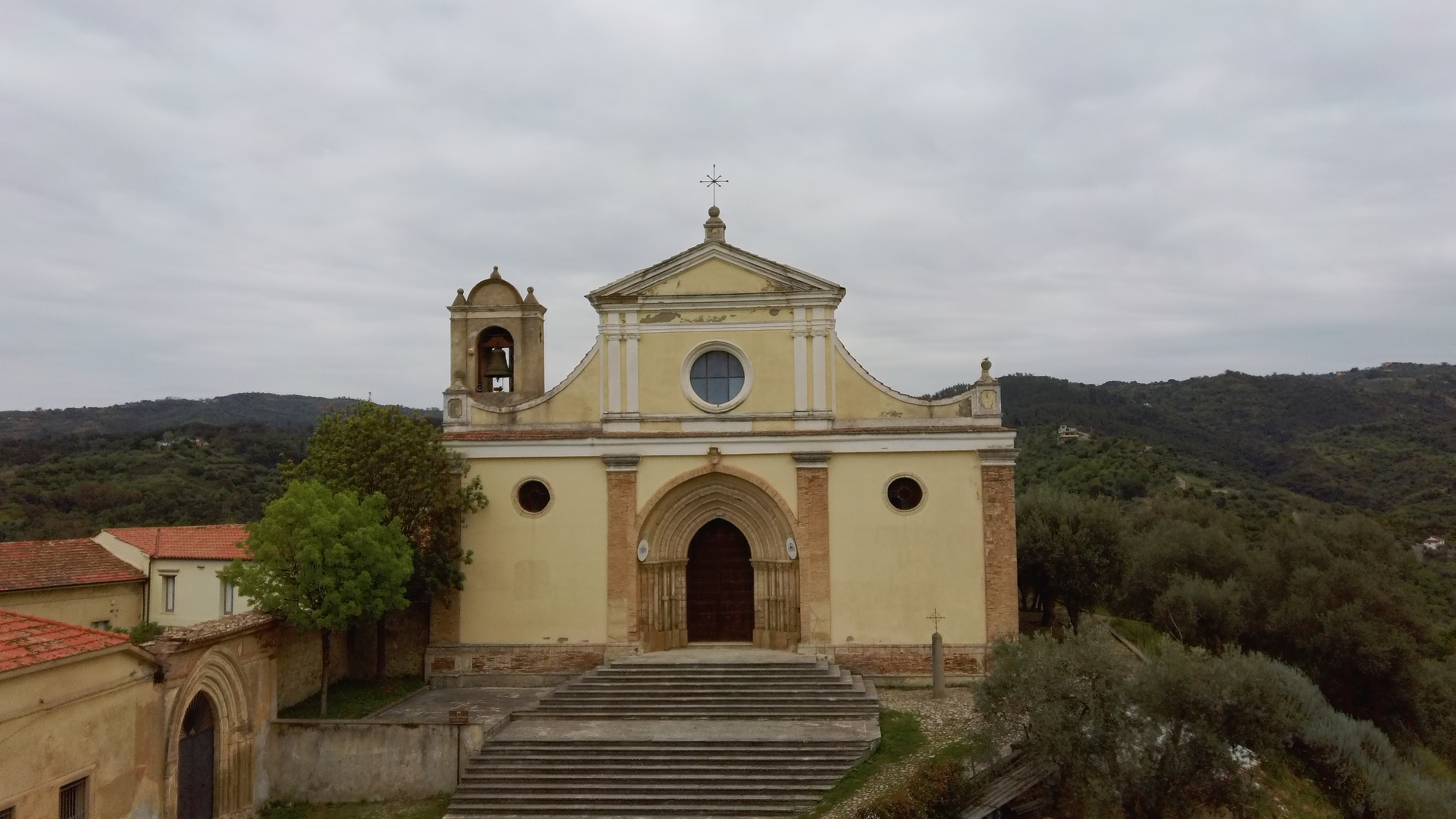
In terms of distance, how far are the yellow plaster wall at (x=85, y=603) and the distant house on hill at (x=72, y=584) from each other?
0.01 metres

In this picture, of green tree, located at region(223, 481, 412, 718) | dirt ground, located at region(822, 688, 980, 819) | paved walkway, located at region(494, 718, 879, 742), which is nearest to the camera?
dirt ground, located at region(822, 688, 980, 819)

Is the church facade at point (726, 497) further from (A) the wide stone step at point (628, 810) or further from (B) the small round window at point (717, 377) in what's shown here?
(A) the wide stone step at point (628, 810)

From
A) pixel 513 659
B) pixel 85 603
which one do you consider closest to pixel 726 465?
pixel 513 659

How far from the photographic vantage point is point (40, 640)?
1132 centimetres

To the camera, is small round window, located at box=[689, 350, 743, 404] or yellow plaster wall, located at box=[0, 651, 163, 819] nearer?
yellow plaster wall, located at box=[0, 651, 163, 819]

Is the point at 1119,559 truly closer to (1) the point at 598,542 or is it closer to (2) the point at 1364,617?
(2) the point at 1364,617

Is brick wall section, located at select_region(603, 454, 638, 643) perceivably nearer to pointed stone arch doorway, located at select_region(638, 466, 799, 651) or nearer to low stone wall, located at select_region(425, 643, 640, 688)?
pointed stone arch doorway, located at select_region(638, 466, 799, 651)

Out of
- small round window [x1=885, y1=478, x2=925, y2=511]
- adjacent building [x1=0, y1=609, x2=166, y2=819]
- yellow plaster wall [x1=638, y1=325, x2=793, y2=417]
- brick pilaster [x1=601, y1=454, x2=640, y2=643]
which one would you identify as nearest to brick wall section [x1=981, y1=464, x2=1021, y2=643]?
small round window [x1=885, y1=478, x2=925, y2=511]

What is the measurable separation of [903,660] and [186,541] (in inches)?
684

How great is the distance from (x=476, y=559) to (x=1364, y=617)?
1851 centimetres

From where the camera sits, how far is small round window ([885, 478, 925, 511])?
62.4 feet

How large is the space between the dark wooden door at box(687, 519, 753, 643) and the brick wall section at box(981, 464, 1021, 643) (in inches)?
190

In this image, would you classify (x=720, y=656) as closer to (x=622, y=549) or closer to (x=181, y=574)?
(x=622, y=549)

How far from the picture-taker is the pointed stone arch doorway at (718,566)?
63.0ft
